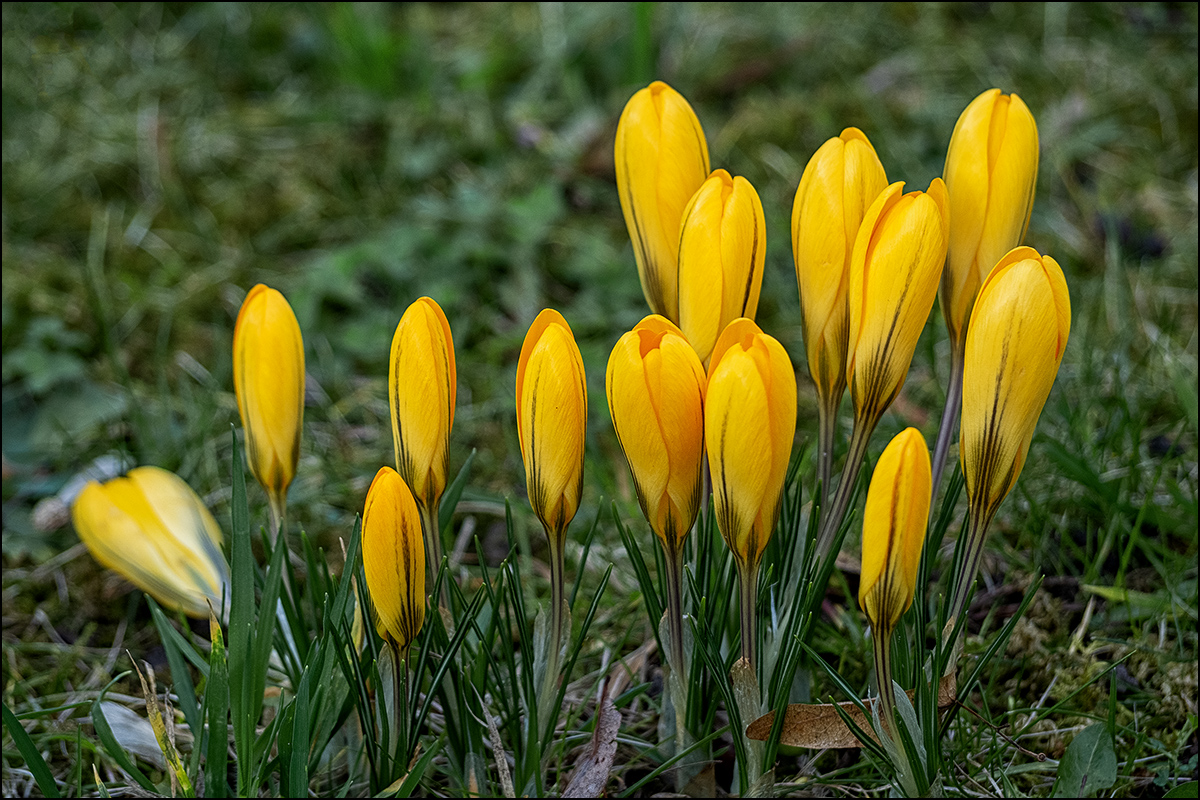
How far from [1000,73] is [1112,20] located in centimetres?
46

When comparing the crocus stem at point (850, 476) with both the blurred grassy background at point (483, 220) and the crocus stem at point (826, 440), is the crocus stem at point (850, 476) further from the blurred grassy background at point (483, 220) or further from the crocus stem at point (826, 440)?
the blurred grassy background at point (483, 220)

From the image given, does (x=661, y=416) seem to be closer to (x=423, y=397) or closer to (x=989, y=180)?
(x=423, y=397)

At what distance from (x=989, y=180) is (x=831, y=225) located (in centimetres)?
17

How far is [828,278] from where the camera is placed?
3.30ft

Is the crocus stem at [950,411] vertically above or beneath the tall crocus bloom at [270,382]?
beneath

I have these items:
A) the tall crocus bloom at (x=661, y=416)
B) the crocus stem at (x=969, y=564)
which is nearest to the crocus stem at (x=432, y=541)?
the tall crocus bloom at (x=661, y=416)

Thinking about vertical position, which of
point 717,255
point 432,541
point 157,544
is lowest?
point 157,544

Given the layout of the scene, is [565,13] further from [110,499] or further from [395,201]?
[110,499]

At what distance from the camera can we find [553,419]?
0.93 meters

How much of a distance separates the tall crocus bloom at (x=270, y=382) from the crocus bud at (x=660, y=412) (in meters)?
0.38

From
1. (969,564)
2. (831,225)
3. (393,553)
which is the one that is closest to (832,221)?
(831,225)

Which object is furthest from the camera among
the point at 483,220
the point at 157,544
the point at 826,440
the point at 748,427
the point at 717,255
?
the point at 483,220

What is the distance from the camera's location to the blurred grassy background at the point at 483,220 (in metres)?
1.69

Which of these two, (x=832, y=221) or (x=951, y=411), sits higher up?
(x=832, y=221)
